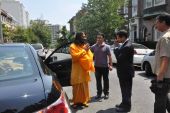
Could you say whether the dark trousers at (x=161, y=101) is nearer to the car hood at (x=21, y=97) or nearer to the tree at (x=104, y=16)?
the car hood at (x=21, y=97)

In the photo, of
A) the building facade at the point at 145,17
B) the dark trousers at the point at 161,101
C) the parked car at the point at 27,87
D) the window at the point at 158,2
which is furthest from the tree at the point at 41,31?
the parked car at the point at 27,87

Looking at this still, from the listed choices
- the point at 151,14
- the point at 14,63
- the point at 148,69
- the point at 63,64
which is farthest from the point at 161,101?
the point at 151,14

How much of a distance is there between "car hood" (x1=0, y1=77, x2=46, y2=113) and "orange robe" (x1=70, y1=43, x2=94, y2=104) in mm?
3877

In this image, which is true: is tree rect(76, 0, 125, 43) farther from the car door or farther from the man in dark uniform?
the man in dark uniform

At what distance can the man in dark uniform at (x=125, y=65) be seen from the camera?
7.04 m

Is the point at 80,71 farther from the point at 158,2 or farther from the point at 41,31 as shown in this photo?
the point at 41,31

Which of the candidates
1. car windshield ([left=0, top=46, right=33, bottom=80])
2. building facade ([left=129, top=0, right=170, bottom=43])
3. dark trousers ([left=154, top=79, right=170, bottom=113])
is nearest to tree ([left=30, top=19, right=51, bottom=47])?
building facade ([left=129, top=0, right=170, bottom=43])

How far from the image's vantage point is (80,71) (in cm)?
745

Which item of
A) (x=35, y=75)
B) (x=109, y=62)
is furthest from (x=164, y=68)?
(x=109, y=62)

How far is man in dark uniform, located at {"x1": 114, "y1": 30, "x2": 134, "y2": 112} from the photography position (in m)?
7.04

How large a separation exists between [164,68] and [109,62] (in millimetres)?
3618

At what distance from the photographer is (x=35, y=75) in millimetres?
3820

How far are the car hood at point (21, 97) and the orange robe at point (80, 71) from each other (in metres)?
3.88

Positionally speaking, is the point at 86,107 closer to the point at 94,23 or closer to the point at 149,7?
the point at 149,7
